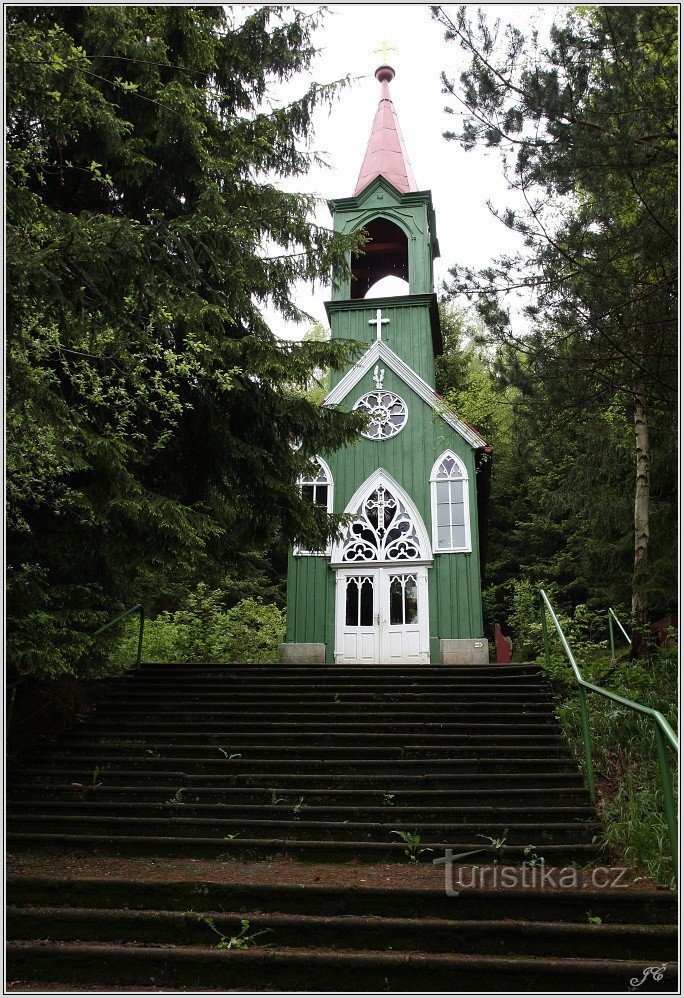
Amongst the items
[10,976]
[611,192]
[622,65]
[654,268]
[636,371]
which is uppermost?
[622,65]

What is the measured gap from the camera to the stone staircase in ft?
12.7

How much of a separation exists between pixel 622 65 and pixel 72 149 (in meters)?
5.42

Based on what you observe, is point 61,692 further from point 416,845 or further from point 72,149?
point 72,149

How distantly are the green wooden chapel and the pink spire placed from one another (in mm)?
2896

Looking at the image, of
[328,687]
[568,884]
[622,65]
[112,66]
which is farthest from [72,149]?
[568,884]

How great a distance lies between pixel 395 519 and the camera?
43.0ft

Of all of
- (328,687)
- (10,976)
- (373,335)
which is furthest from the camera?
(373,335)

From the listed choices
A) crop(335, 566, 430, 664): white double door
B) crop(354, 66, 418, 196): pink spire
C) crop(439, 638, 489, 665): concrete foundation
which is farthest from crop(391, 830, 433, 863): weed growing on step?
crop(354, 66, 418, 196): pink spire

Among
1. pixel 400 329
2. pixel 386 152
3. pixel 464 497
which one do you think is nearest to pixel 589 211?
pixel 464 497

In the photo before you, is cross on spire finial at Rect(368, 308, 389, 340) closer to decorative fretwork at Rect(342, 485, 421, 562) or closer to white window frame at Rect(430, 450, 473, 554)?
white window frame at Rect(430, 450, 473, 554)

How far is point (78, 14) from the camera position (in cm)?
668

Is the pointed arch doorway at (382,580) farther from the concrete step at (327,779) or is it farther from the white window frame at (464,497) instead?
the concrete step at (327,779)

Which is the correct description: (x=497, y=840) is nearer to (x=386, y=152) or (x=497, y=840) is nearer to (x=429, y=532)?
(x=429, y=532)

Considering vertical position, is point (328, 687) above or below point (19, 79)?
below
